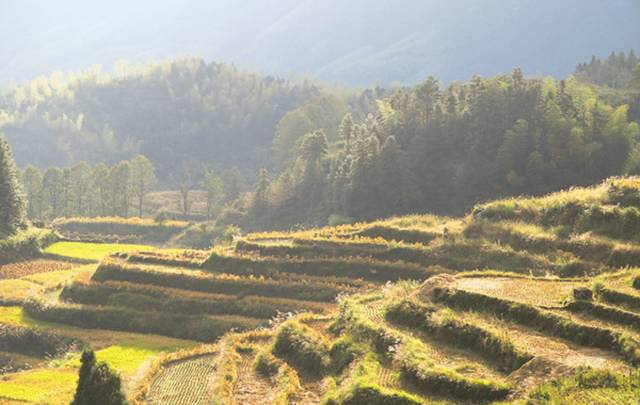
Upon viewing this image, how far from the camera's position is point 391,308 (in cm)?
2569

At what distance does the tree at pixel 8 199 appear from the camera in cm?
7144

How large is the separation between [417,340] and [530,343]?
375cm

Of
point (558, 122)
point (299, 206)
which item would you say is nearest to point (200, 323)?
point (558, 122)

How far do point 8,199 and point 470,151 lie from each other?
5219cm

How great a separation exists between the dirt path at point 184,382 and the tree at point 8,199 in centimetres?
4727

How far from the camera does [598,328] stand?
19.4 meters

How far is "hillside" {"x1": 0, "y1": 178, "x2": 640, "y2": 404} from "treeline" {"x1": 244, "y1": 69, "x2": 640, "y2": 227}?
27895 mm

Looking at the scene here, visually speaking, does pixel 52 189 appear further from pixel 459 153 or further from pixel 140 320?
pixel 140 320

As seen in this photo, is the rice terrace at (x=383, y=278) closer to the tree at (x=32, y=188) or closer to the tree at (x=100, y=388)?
the tree at (x=100, y=388)

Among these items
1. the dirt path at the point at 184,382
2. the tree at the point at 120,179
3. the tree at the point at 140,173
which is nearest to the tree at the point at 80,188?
the tree at the point at 120,179

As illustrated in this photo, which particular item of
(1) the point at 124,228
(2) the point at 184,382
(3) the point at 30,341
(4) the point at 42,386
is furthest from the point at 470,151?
(4) the point at 42,386

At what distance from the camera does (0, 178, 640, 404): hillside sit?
19.1m

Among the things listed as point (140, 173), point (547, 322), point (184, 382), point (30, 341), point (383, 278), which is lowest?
point (30, 341)

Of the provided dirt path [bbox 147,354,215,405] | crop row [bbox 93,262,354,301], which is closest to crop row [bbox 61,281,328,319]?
crop row [bbox 93,262,354,301]
